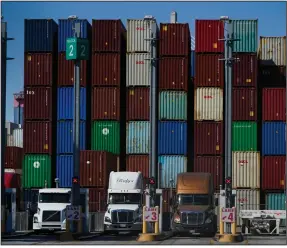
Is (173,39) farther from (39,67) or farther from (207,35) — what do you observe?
(39,67)

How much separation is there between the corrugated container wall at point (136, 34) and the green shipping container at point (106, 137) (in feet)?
17.7

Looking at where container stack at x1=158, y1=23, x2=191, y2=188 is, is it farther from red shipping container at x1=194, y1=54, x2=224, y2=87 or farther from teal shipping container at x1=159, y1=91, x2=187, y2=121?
red shipping container at x1=194, y1=54, x2=224, y2=87

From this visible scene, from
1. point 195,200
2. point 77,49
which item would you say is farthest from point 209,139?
point 77,49

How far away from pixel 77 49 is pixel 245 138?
818 inches

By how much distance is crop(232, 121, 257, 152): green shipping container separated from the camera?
56781mm

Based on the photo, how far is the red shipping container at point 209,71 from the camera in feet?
191

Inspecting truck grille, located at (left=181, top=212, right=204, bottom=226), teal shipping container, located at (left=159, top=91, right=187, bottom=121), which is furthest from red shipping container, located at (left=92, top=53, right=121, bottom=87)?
truck grille, located at (left=181, top=212, right=204, bottom=226)

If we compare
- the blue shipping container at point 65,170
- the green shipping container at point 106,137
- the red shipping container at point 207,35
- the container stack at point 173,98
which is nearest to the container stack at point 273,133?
the red shipping container at point 207,35

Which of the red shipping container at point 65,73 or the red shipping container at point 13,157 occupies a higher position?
the red shipping container at point 65,73

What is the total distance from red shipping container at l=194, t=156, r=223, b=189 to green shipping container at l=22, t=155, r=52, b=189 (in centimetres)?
986

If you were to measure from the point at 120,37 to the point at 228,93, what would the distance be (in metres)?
22.1

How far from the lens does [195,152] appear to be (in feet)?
187

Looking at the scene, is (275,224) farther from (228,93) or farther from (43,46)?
(43,46)

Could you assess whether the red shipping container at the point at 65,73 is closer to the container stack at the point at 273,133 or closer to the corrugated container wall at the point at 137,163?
the corrugated container wall at the point at 137,163
